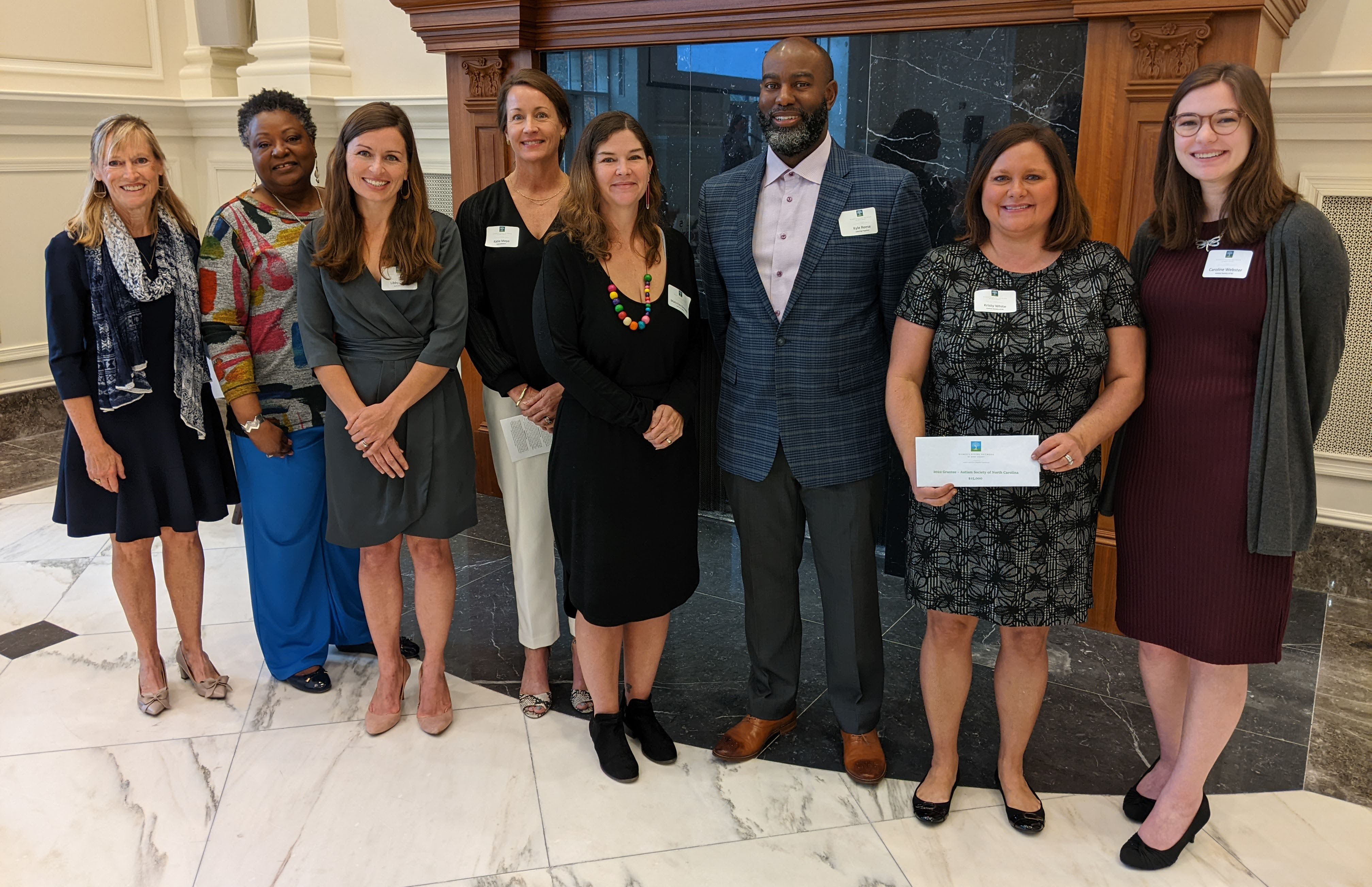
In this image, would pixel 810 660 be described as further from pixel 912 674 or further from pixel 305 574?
pixel 305 574

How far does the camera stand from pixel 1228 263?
2.11m

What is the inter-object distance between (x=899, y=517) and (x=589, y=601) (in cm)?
181

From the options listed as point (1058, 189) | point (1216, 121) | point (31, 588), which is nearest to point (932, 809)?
point (1058, 189)

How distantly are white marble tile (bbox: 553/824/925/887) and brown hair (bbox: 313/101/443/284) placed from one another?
5.12ft

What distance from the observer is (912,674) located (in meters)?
3.27

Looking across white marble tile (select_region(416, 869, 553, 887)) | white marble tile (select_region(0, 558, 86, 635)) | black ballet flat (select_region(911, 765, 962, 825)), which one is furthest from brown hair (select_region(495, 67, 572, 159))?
white marble tile (select_region(0, 558, 86, 635))

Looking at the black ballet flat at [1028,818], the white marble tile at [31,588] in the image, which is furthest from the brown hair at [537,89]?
the white marble tile at [31,588]

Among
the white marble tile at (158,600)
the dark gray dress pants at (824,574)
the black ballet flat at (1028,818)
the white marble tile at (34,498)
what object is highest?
the dark gray dress pants at (824,574)

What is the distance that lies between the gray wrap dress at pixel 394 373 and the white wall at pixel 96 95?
2.65 meters

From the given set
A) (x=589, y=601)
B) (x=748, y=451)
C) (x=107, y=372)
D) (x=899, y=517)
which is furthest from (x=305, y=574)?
(x=899, y=517)

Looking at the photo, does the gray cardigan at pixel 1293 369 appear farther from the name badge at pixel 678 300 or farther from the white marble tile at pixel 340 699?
the white marble tile at pixel 340 699

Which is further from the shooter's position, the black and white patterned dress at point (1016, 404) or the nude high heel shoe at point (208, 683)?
the nude high heel shoe at point (208, 683)

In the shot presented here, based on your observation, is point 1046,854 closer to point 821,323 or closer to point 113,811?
point 821,323

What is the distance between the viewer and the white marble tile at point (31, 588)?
368cm
